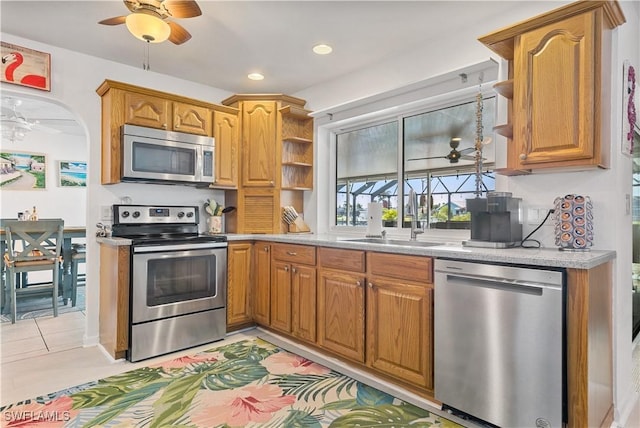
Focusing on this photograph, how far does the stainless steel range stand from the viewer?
2846mm

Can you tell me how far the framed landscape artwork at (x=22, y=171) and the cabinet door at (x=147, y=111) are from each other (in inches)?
150

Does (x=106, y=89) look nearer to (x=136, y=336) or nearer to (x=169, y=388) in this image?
(x=136, y=336)

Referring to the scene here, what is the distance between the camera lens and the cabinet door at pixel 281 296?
3152 mm

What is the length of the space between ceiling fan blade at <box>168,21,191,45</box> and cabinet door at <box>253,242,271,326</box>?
1.81m

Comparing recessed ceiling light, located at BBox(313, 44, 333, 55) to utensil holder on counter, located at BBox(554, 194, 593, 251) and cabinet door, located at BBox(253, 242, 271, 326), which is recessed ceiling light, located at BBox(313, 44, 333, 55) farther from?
utensil holder on counter, located at BBox(554, 194, 593, 251)

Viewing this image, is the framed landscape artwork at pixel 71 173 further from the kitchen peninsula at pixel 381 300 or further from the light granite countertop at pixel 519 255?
the light granite countertop at pixel 519 255

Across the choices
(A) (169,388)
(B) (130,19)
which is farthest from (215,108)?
(A) (169,388)

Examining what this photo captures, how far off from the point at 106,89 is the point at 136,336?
2.06 m

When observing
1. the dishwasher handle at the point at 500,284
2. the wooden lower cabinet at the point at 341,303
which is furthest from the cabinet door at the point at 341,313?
the dishwasher handle at the point at 500,284

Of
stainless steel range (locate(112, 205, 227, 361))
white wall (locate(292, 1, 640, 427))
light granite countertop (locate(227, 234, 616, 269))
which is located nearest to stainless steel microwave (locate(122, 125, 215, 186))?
stainless steel range (locate(112, 205, 227, 361))

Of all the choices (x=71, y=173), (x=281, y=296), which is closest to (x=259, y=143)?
(x=281, y=296)

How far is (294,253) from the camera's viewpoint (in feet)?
10.2

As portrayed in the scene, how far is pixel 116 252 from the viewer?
9.31 feet

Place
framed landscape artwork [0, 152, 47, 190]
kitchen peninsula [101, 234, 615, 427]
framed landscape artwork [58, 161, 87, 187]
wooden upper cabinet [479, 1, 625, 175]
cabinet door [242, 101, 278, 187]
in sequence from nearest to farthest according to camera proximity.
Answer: kitchen peninsula [101, 234, 615, 427] → wooden upper cabinet [479, 1, 625, 175] → cabinet door [242, 101, 278, 187] → framed landscape artwork [0, 152, 47, 190] → framed landscape artwork [58, 161, 87, 187]
